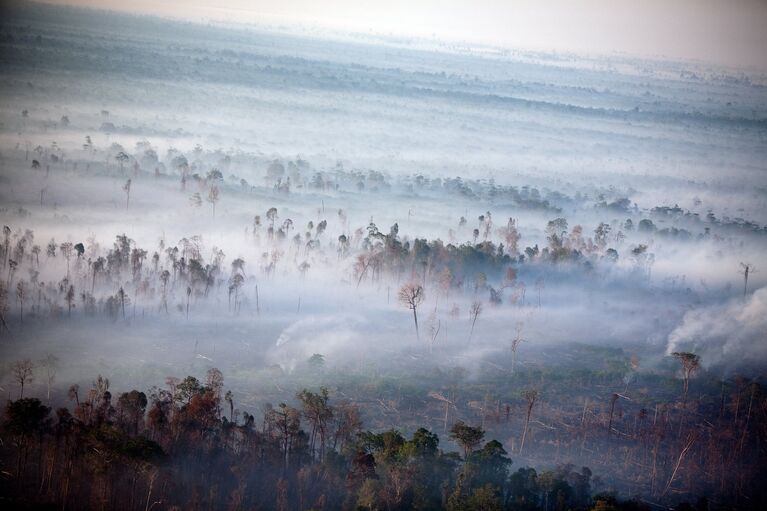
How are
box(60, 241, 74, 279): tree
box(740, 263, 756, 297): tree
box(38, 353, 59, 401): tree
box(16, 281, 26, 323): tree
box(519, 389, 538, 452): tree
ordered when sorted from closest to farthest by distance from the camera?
box(519, 389, 538, 452): tree < box(38, 353, 59, 401): tree < box(16, 281, 26, 323): tree < box(60, 241, 74, 279): tree < box(740, 263, 756, 297): tree

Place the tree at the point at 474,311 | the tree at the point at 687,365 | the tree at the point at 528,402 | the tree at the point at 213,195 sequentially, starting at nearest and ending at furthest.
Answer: the tree at the point at 528,402, the tree at the point at 687,365, the tree at the point at 474,311, the tree at the point at 213,195

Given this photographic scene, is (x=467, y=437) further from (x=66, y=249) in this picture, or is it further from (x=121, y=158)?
(x=121, y=158)

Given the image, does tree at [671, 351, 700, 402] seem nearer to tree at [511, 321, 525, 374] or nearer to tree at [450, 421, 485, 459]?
tree at [511, 321, 525, 374]

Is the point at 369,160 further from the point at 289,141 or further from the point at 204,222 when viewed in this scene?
the point at 204,222

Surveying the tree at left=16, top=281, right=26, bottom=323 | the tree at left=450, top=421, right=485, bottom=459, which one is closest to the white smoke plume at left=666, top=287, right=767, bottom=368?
the tree at left=450, top=421, right=485, bottom=459

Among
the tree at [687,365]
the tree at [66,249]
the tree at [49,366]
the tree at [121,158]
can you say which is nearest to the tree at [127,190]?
the tree at [121,158]

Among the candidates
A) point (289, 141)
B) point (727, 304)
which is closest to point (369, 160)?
point (289, 141)

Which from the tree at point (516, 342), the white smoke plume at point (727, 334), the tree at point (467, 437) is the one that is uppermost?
the white smoke plume at point (727, 334)

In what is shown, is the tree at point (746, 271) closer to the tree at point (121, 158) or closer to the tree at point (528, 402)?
the tree at point (528, 402)

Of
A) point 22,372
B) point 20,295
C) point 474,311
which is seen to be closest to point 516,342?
point 474,311
